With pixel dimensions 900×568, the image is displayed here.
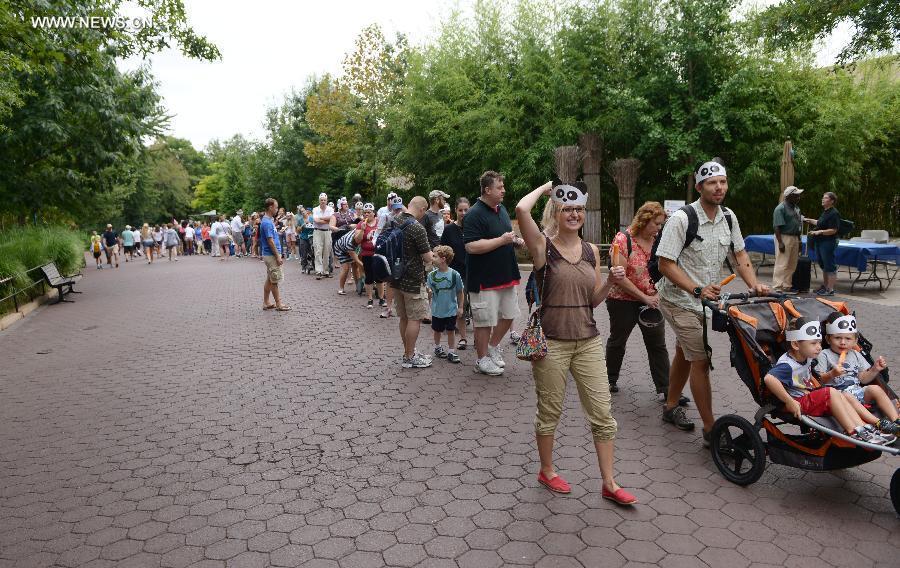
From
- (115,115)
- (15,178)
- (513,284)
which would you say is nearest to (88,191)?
(15,178)

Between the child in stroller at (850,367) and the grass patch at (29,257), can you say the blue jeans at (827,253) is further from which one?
the grass patch at (29,257)

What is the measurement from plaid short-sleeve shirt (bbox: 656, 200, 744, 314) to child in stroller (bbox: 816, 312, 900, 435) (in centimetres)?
80

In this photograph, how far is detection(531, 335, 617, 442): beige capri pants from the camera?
3.76 metres

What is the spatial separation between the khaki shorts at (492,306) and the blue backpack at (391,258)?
3.11ft

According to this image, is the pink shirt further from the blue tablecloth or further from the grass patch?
the grass patch

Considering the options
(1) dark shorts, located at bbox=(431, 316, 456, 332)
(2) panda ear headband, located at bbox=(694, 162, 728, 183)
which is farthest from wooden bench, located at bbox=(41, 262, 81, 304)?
(2) panda ear headband, located at bbox=(694, 162, 728, 183)

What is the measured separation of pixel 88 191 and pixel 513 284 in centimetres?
1854

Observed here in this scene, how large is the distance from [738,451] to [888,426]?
0.85 m

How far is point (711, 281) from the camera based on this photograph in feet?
14.7

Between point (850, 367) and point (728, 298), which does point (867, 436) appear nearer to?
point (850, 367)

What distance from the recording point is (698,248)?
14.3 feet

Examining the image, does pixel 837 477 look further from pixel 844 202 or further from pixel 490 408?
pixel 844 202

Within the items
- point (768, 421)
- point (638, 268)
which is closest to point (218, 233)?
point (638, 268)

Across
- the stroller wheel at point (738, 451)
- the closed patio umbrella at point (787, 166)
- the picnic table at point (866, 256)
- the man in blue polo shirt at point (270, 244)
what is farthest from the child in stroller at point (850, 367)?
the closed patio umbrella at point (787, 166)
